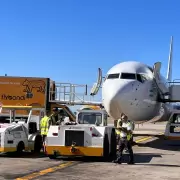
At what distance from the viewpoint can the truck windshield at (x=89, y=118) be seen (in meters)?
14.3

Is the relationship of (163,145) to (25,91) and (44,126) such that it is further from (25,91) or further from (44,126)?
(25,91)

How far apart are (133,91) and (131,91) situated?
164 mm

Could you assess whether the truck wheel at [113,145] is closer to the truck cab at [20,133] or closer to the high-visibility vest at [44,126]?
the high-visibility vest at [44,126]

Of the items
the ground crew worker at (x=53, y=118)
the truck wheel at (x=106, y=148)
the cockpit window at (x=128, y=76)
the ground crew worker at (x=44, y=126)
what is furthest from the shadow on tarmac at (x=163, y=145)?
the ground crew worker at (x=44, y=126)

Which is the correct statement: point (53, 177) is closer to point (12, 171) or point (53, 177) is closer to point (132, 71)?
point (12, 171)

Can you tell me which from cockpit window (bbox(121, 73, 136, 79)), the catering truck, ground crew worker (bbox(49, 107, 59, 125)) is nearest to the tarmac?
ground crew worker (bbox(49, 107, 59, 125))

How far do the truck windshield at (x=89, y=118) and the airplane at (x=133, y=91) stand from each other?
2405 mm

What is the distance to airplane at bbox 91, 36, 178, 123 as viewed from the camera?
16766 millimetres

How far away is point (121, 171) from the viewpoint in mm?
10430

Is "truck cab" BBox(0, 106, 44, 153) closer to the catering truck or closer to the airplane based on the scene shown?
the airplane

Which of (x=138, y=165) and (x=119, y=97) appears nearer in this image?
(x=138, y=165)

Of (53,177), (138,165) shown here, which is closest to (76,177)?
(53,177)

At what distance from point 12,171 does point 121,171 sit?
2998 millimetres

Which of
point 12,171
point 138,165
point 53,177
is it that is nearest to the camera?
point 53,177
